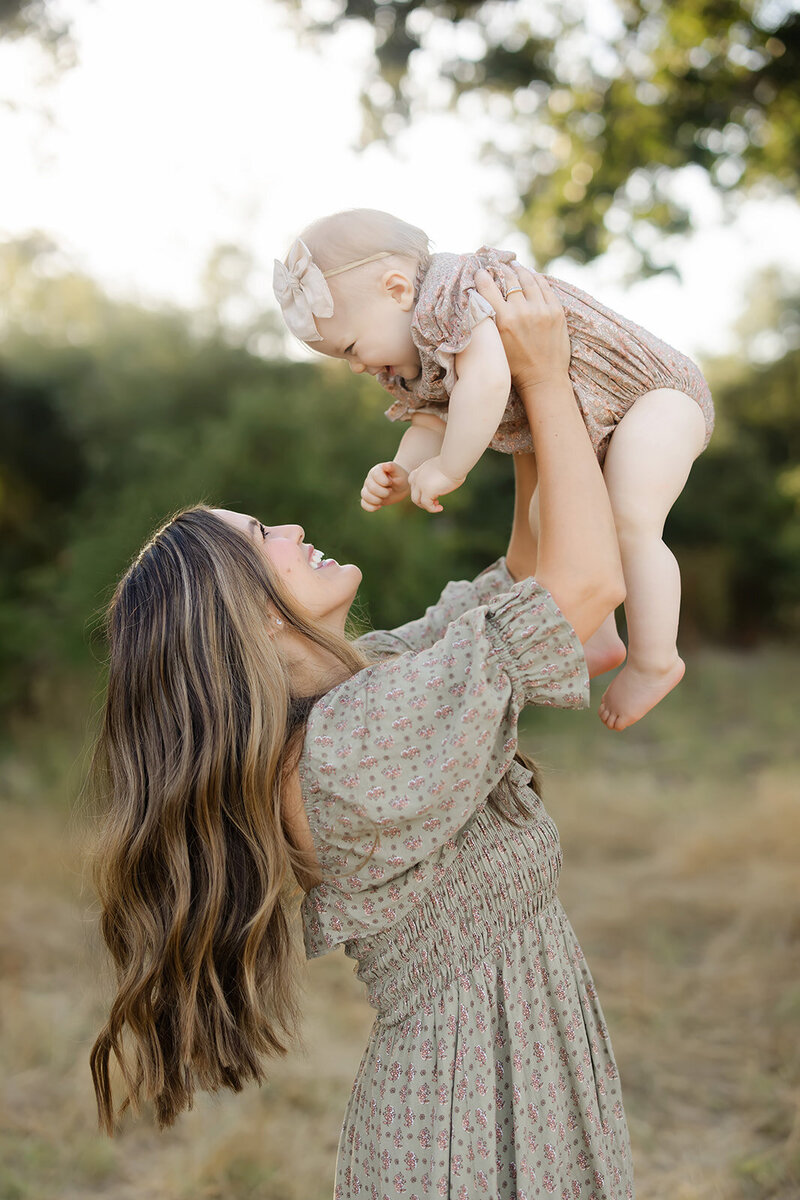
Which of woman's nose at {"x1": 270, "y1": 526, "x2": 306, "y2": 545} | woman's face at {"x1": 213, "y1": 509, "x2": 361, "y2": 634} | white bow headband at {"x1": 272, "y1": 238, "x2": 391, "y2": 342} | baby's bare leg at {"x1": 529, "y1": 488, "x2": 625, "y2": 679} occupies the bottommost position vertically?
baby's bare leg at {"x1": 529, "y1": 488, "x2": 625, "y2": 679}

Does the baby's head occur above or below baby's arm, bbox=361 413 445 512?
above

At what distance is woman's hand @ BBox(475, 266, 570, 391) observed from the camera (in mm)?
1521

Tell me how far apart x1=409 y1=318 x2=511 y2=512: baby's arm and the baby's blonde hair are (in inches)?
8.7

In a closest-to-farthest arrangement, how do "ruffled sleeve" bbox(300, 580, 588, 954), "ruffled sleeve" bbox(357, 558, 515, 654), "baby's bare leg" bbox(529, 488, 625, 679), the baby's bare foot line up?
"ruffled sleeve" bbox(300, 580, 588, 954) < the baby's bare foot < "baby's bare leg" bbox(529, 488, 625, 679) < "ruffled sleeve" bbox(357, 558, 515, 654)

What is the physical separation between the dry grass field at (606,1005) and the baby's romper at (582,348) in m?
1.02

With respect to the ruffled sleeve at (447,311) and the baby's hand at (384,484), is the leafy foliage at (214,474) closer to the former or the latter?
the baby's hand at (384,484)

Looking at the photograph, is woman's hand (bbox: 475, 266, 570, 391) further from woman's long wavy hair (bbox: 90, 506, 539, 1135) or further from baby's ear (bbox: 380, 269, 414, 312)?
woman's long wavy hair (bbox: 90, 506, 539, 1135)

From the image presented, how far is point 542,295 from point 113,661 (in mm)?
867

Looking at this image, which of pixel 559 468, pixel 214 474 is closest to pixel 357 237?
pixel 559 468

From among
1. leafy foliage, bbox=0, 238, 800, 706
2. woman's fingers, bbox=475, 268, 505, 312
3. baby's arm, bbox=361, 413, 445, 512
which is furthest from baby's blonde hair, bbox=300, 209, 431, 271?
leafy foliage, bbox=0, 238, 800, 706

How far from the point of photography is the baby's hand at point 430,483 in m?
1.58

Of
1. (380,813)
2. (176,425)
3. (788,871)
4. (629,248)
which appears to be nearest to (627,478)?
(380,813)

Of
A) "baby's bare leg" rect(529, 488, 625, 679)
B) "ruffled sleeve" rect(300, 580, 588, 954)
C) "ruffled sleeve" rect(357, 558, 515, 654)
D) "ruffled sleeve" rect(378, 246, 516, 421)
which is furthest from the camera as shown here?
"ruffled sleeve" rect(357, 558, 515, 654)

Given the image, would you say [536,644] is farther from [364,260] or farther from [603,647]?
[364,260]
